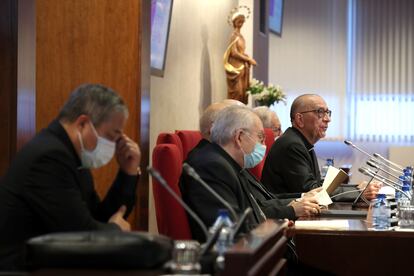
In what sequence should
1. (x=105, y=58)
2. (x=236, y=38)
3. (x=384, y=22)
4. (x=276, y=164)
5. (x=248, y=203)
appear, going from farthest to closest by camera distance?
(x=384, y=22) < (x=236, y=38) < (x=276, y=164) < (x=105, y=58) < (x=248, y=203)

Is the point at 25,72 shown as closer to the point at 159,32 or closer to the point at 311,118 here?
the point at 311,118

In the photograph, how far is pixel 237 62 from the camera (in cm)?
906

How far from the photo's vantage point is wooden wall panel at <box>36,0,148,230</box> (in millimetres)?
4988

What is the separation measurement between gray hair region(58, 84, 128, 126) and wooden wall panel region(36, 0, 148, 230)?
1.86 meters

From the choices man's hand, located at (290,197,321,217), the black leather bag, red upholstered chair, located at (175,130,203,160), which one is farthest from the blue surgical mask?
the black leather bag

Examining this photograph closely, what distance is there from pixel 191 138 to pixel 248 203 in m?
1.05

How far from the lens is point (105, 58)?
16.5 ft

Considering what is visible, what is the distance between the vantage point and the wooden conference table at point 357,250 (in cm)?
404

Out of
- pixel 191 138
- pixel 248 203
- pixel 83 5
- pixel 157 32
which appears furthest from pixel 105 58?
pixel 157 32

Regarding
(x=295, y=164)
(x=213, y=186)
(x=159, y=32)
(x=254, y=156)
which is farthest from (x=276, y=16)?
(x=213, y=186)

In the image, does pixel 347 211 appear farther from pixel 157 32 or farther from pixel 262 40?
pixel 262 40

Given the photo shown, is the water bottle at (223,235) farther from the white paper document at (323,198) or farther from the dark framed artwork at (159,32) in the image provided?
the dark framed artwork at (159,32)

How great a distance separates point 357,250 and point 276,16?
10.1 meters

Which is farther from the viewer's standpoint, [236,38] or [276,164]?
[236,38]
